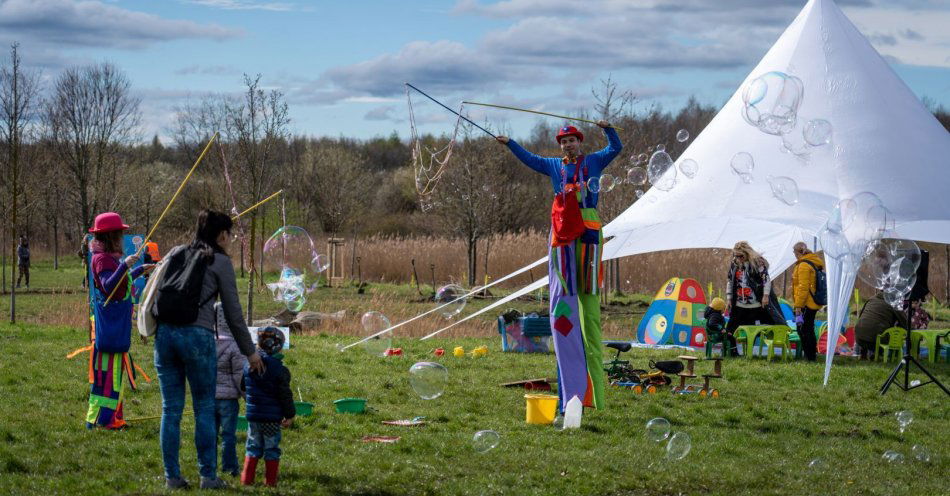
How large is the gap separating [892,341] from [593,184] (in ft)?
19.5

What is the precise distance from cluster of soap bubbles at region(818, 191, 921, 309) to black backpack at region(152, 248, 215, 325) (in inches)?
240

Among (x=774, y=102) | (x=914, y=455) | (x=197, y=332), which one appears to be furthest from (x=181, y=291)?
(x=774, y=102)

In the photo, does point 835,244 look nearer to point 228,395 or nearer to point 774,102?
point 774,102

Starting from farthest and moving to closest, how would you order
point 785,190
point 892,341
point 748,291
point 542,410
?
point 748,291 < point 892,341 < point 785,190 < point 542,410

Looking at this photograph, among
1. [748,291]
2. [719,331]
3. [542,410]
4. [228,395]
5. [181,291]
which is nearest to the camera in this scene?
[181,291]

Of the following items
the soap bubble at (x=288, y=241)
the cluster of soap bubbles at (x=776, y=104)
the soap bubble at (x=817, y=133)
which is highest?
the cluster of soap bubbles at (x=776, y=104)

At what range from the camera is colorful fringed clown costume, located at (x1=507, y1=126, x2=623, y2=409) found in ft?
27.4

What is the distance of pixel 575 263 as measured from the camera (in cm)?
840

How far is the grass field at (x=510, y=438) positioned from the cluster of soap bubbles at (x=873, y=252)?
3.52 feet

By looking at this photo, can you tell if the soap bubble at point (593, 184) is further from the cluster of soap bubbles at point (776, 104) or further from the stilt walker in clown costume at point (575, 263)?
the cluster of soap bubbles at point (776, 104)

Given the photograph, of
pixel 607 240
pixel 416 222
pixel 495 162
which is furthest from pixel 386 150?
pixel 607 240

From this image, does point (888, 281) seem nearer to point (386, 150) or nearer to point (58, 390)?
point (58, 390)

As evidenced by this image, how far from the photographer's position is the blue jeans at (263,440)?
6.04 m

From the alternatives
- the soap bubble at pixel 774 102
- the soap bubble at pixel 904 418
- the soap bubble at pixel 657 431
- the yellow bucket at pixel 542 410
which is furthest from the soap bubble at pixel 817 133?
the soap bubble at pixel 657 431
